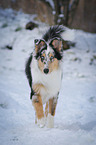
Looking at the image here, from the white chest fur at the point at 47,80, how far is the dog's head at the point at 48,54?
0.09 m

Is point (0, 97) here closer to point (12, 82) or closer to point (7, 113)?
point (7, 113)

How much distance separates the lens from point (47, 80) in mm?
2662

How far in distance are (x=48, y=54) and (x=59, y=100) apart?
2.53m

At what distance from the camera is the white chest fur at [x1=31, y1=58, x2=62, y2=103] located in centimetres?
263

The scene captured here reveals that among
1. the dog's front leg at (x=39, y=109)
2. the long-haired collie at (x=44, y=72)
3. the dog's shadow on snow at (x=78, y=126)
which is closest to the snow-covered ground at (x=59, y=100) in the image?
the dog's shadow on snow at (x=78, y=126)

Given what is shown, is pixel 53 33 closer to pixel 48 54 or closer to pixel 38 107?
pixel 48 54

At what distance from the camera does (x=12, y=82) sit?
19.2 feet

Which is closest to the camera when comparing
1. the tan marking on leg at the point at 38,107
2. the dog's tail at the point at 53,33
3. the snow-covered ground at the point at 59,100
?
the snow-covered ground at the point at 59,100

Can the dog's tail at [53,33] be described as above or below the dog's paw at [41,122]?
above

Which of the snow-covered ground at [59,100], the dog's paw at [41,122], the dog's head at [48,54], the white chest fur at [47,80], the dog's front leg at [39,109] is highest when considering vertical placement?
the dog's head at [48,54]

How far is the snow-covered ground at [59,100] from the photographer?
7.72ft

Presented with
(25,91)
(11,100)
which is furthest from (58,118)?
(25,91)

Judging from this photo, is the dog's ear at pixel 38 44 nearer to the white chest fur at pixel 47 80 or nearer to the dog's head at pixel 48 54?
the dog's head at pixel 48 54

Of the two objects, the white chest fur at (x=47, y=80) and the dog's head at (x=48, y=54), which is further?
the white chest fur at (x=47, y=80)
